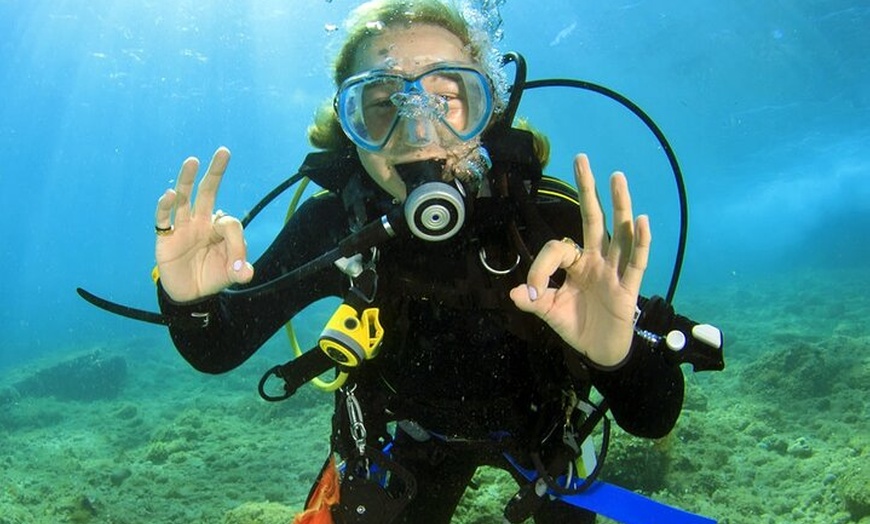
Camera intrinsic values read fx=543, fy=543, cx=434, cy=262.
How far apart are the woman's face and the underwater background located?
2.18ft

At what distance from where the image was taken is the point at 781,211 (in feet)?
232

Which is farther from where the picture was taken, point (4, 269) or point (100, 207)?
point (4, 269)

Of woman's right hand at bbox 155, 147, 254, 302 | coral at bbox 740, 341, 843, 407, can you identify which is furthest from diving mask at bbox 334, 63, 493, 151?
coral at bbox 740, 341, 843, 407

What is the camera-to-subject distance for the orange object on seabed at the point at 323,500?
9.34 feet

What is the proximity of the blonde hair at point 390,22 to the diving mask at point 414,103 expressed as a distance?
31 centimetres

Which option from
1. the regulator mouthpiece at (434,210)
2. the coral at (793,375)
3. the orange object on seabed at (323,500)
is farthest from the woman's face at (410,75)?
the coral at (793,375)

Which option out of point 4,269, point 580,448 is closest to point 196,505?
point 580,448

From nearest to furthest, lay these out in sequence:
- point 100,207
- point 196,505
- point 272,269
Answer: point 272,269 → point 196,505 → point 100,207

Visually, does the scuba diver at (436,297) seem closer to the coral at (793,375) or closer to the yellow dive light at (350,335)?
the yellow dive light at (350,335)

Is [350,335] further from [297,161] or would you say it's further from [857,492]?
[297,161]

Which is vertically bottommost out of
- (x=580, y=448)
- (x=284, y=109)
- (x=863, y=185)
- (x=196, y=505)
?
(x=196, y=505)

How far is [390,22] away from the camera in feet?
9.68

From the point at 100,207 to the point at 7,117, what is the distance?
3998 centimetres

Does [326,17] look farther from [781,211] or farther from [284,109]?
[781,211]
